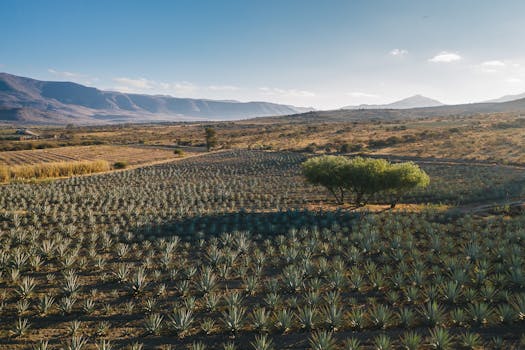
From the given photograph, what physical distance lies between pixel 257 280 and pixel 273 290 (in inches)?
49.8

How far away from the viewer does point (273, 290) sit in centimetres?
1029

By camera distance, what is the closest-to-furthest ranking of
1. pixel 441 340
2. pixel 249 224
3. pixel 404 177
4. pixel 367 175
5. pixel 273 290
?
pixel 441 340
pixel 273 290
pixel 249 224
pixel 404 177
pixel 367 175

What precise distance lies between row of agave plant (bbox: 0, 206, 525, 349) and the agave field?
51 mm

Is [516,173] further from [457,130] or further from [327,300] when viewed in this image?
[457,130]

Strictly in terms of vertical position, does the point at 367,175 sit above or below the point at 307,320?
above

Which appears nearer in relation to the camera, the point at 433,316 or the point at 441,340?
the point at 441,340

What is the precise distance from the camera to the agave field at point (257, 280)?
8.38 metres

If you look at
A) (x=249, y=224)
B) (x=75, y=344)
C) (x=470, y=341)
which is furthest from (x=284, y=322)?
(x=249, y=224)

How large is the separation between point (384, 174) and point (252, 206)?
9821 mm

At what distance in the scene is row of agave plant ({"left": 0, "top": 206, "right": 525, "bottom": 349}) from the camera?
8352 millimetres

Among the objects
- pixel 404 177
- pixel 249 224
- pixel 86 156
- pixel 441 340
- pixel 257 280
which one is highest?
pixel 404 177

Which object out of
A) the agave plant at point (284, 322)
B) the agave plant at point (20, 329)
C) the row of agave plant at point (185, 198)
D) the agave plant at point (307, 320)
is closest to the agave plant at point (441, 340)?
the agave plant at point (307, 320)

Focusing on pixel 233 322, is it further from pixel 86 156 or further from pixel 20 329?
pixel 86 156

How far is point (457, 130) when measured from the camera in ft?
246
